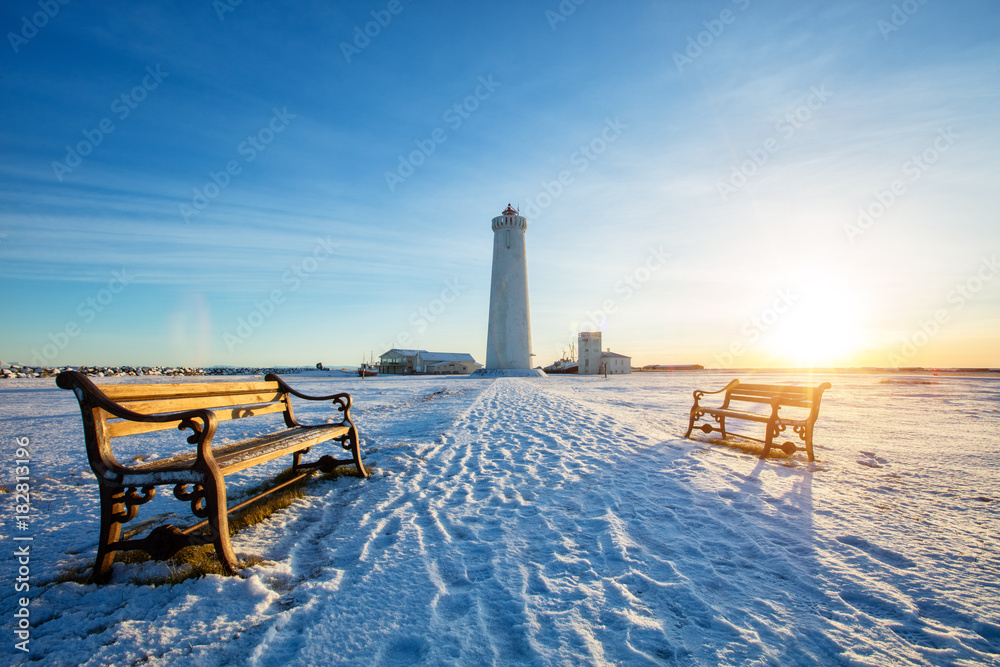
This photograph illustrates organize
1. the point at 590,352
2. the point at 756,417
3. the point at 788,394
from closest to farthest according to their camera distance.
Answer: the point at 756,417
the point at 788,394
the point at 590,352

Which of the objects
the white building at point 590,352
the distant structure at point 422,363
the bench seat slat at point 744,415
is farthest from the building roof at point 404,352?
the bench seat slat at point 744,415

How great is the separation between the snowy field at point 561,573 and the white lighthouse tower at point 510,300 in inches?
1271

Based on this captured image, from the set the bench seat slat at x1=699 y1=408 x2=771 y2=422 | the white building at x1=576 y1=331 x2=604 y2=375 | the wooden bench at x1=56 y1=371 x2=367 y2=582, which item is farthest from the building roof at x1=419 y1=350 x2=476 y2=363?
the wooden bench at x1=56 y1=371 x2=367 y2=582

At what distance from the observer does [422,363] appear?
5606cm

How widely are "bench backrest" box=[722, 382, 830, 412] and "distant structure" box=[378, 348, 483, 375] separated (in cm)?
4909

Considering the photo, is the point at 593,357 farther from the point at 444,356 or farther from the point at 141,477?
the point at 141,477

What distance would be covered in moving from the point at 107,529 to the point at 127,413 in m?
0.70

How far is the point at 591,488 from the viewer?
4.38 metres

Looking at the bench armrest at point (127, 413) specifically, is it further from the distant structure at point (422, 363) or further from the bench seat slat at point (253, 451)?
the distant structure at point (422, 363)

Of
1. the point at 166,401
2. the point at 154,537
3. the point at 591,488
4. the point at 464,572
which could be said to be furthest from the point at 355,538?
the point at 591,488

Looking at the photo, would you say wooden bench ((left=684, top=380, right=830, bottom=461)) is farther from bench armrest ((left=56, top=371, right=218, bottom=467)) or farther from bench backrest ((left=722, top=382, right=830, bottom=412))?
bench armrest ((left=56, top=371, right=218, bottom=467))

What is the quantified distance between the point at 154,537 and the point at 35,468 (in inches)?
170

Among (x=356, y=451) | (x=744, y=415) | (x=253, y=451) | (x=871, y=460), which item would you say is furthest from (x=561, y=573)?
(x=871, y=460)

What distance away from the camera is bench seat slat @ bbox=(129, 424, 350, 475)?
2684 mm
